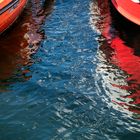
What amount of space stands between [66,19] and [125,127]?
5227 millimetres

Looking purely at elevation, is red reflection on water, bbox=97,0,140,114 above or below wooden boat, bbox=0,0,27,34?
below

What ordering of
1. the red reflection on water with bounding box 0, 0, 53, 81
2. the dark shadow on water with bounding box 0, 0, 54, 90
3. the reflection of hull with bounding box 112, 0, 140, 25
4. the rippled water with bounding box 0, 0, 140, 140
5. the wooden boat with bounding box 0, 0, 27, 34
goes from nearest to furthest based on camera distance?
1. the rippled water with bounding box 0, 0, 140, 140
2. the dark shadow on water with bounding box 0, 0, 54, 90
3. the red reflection on water with bounding box 0, 0, 53, 81
4. the reflection of hull with bounding box 112, 0, 140, 25
5. the wooden boat with bounding box 0, 0, 27, 34

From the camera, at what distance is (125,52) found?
7434 millimetres

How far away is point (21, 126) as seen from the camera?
207 inches

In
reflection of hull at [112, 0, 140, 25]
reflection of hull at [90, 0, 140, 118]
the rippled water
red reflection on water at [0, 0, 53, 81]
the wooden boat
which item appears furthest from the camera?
the wooden boat

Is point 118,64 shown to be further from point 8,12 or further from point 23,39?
point 8,12

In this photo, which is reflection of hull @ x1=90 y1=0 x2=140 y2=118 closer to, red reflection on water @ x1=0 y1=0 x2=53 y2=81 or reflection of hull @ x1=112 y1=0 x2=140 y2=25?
reflection of hull @ x1=112 y1=0 x2=140 y2=25

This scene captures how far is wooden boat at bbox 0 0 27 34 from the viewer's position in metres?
8.41

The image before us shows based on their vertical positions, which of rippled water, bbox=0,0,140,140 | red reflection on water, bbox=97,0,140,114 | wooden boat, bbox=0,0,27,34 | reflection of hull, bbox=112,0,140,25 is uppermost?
wooden boat, bbox=0,0,27,34

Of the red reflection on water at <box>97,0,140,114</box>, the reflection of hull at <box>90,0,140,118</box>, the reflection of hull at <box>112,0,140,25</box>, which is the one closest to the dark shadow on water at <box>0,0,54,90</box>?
the reflection of hull at <box>90,0,140,118</box>

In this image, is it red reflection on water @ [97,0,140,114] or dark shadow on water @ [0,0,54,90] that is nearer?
red reflection on water @ [97,0,140,114]

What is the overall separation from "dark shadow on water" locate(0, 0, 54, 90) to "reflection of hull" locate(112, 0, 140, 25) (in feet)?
6.44

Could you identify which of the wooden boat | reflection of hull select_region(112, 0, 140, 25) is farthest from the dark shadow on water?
reflection of hull select_region(112, 0, 140, 25)

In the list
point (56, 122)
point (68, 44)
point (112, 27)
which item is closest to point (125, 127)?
point (56, 122)
